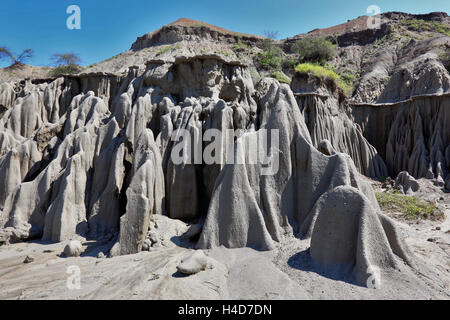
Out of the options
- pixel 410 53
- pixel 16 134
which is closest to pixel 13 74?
pixel 16 134

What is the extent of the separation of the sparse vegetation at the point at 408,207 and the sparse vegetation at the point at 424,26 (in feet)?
117

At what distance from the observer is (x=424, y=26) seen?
35500mm

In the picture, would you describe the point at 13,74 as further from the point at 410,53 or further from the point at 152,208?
the point at 410,53

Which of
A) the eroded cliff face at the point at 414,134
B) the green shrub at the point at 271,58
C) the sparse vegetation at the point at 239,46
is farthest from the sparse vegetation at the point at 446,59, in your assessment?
the sparse vegetation at the point at 239,46

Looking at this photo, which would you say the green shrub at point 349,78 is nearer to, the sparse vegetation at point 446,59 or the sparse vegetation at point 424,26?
the sparse vegetation at point 446,59

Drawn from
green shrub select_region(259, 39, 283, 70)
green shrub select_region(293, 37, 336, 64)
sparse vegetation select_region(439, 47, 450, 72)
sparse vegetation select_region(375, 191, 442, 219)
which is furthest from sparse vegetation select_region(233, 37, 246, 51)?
sparse vegetation select_region(375, 191, 442, 219)

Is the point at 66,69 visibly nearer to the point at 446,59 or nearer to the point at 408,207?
the point at 408,207

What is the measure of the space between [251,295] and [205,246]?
198 cm

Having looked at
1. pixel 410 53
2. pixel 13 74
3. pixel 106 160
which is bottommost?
pixel 106 160

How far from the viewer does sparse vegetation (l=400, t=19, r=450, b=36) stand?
112 feet

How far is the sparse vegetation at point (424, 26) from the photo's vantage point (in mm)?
34034

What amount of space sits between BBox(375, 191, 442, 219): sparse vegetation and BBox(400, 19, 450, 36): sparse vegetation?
35572 mm

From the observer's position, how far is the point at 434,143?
1644 cm

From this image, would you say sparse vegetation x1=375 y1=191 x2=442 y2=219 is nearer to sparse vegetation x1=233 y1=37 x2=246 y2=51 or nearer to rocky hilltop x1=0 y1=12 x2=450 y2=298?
rocky hilltop x1=0 y1=12 x2=450 y2=298
